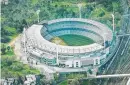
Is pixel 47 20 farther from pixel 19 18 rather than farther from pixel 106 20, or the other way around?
pixel 106 20

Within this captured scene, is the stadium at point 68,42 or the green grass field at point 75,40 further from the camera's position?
the green grass field at point 75,40

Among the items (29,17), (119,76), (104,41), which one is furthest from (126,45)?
(29,17)

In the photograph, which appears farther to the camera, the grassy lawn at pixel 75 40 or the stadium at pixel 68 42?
the grassy lawn at pixel 75 40

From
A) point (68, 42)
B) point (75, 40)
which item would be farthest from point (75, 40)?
point (68, 42)

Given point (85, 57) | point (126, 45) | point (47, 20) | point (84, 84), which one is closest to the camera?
point (84, 84)

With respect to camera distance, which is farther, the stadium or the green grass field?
the green grass field
